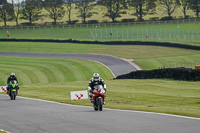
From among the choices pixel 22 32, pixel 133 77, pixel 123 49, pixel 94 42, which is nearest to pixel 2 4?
pixel 22 32

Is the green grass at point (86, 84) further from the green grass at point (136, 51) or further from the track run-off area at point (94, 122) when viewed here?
the green grass at point (136, 51)

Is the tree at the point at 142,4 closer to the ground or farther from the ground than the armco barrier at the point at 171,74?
farther from the ground

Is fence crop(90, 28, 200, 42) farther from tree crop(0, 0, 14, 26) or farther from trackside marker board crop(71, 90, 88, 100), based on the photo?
trackside marker board crop(71, 90, 88, 100)

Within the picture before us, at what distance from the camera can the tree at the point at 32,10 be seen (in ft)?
450

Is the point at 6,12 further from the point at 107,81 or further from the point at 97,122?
the point at 97,122

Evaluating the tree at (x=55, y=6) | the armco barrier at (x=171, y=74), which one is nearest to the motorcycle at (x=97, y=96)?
the armco barrier at (x=171, y=74)

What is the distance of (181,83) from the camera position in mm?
32375

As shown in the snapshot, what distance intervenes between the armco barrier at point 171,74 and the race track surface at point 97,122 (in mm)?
16100

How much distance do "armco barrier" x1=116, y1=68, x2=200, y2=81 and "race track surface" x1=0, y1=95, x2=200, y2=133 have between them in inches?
634

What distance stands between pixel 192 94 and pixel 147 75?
1308 centimetres

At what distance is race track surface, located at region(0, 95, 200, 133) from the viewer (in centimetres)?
1319

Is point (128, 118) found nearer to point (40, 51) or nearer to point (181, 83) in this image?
point (181, 83)

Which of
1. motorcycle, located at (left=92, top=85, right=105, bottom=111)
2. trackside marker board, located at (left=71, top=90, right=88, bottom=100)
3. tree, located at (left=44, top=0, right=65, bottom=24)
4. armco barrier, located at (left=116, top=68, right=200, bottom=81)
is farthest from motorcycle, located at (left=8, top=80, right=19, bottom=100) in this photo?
tree, located at (left=44, top=0, right=65, bottom=24)

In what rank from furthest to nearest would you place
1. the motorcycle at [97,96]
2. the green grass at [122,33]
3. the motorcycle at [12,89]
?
1. the green grass at [122,33]
2. the motorcycle at [12,89]
3. the motorcycle at [97,96]
